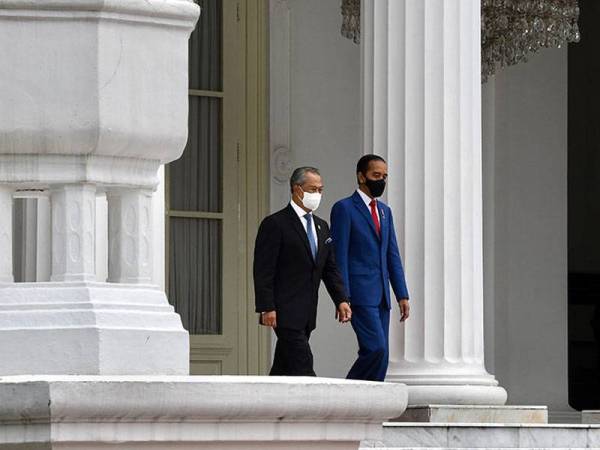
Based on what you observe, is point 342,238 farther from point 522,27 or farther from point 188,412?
point 188,412

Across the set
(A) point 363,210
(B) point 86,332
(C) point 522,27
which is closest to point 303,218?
(A) point 363,210

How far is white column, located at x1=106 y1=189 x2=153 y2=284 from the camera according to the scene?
11.7ft

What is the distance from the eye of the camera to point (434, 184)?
1067 cm

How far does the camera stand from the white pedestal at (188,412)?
119 inches

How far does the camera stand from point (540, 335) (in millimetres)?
15367

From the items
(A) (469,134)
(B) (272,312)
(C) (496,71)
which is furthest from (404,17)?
(C) (496,71)

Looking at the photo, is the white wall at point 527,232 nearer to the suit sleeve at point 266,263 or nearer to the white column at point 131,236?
the suit sleeve at point 266,263

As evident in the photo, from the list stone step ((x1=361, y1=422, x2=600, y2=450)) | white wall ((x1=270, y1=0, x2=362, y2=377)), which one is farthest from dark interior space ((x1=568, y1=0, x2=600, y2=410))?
stone step ((x1=361, y1=422, x2=600, y2=450))

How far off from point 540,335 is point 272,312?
6.60 m

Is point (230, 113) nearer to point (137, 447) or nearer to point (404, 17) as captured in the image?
point (404, 17)

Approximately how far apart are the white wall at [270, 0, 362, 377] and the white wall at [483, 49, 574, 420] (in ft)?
4.53

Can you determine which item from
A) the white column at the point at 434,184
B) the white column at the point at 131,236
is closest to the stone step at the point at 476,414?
the white column at the point at 434,184

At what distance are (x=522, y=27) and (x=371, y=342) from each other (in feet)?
16.0

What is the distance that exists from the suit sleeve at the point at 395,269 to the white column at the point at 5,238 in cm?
647
